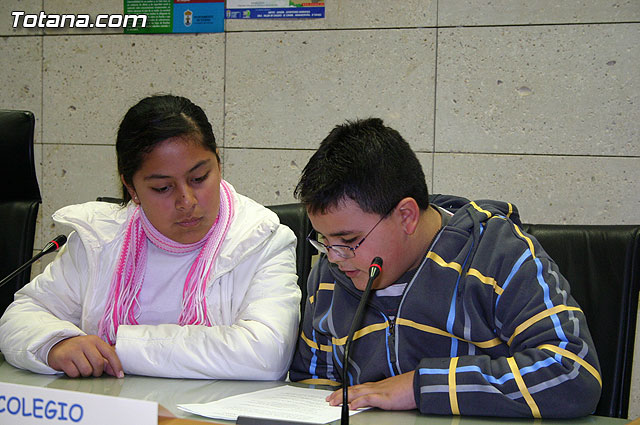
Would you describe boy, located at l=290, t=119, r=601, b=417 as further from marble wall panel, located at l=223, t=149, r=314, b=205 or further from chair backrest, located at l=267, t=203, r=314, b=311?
marble wall panel, located at l=223, t=149, r=314, b=205

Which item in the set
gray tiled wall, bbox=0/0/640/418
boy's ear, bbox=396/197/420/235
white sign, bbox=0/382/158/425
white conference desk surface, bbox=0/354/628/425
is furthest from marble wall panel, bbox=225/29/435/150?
white sign, bbox=0/382/158/425

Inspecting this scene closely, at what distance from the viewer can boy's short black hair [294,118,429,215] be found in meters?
1.39

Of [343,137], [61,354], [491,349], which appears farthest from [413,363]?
[61,354]

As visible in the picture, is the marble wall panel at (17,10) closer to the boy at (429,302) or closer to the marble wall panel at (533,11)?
the marble wall panel at (533,11)

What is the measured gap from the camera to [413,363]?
1398 millimetres

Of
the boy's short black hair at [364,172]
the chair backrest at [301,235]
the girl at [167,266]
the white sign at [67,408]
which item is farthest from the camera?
the chair backrest at [301,235]

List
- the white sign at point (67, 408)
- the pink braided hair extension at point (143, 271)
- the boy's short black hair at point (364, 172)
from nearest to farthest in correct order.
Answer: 1. the white sign at point (67, 408)
2. the boy's short black hair at point (364, 172)
3. the pink braided hair extension at point (143, 271)

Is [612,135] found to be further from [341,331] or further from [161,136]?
[161,136]

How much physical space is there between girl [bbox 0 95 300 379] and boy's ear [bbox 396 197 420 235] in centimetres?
37

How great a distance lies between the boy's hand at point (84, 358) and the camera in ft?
Result: 4.70

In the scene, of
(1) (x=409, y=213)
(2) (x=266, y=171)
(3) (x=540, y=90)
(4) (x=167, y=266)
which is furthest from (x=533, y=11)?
(4) (x=167, y=266)

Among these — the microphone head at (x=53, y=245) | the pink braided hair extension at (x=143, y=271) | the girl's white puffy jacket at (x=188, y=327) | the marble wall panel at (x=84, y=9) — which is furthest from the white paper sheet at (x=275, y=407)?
the marble wall panel at (x=84, y=9)

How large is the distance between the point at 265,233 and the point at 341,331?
0.35 metres

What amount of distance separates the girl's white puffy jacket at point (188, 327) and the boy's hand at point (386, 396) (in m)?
0.29
